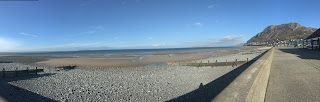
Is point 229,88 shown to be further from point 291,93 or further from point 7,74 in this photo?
point 7,74

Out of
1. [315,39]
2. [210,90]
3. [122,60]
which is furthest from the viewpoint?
[122,60]

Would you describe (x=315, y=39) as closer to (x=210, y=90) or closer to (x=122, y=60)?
(x=210, y=90)

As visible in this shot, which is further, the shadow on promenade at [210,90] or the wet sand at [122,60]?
the wet sand at [122,60]

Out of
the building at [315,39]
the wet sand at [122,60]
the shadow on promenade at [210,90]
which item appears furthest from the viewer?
the wet sand at [122,60]

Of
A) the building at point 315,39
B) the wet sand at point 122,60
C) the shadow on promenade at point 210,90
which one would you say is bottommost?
the wet sand at point 122,60

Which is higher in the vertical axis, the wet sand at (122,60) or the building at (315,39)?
the building at (315,39)

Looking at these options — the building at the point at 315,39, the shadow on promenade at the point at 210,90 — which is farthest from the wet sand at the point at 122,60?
the shadow on promenade at the point at 210,90

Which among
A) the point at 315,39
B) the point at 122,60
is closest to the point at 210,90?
the point at 122,60

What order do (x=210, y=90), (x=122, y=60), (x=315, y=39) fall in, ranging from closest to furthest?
(x=210, y=90) < (x=315, y=39) < (x=122, y=60)

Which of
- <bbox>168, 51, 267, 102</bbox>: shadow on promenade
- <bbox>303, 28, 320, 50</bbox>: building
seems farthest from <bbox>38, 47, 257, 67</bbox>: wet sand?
<bbox>168, 51, 267, 102</bbox>: shadow on promenade

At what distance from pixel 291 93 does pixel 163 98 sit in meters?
5.35

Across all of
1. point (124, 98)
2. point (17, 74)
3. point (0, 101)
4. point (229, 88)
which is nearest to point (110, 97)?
point (124, 98)

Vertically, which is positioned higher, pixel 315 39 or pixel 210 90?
pixel 315 39

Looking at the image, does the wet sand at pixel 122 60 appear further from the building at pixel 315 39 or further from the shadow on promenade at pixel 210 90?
the shadow on promenade at pixel 210 90
